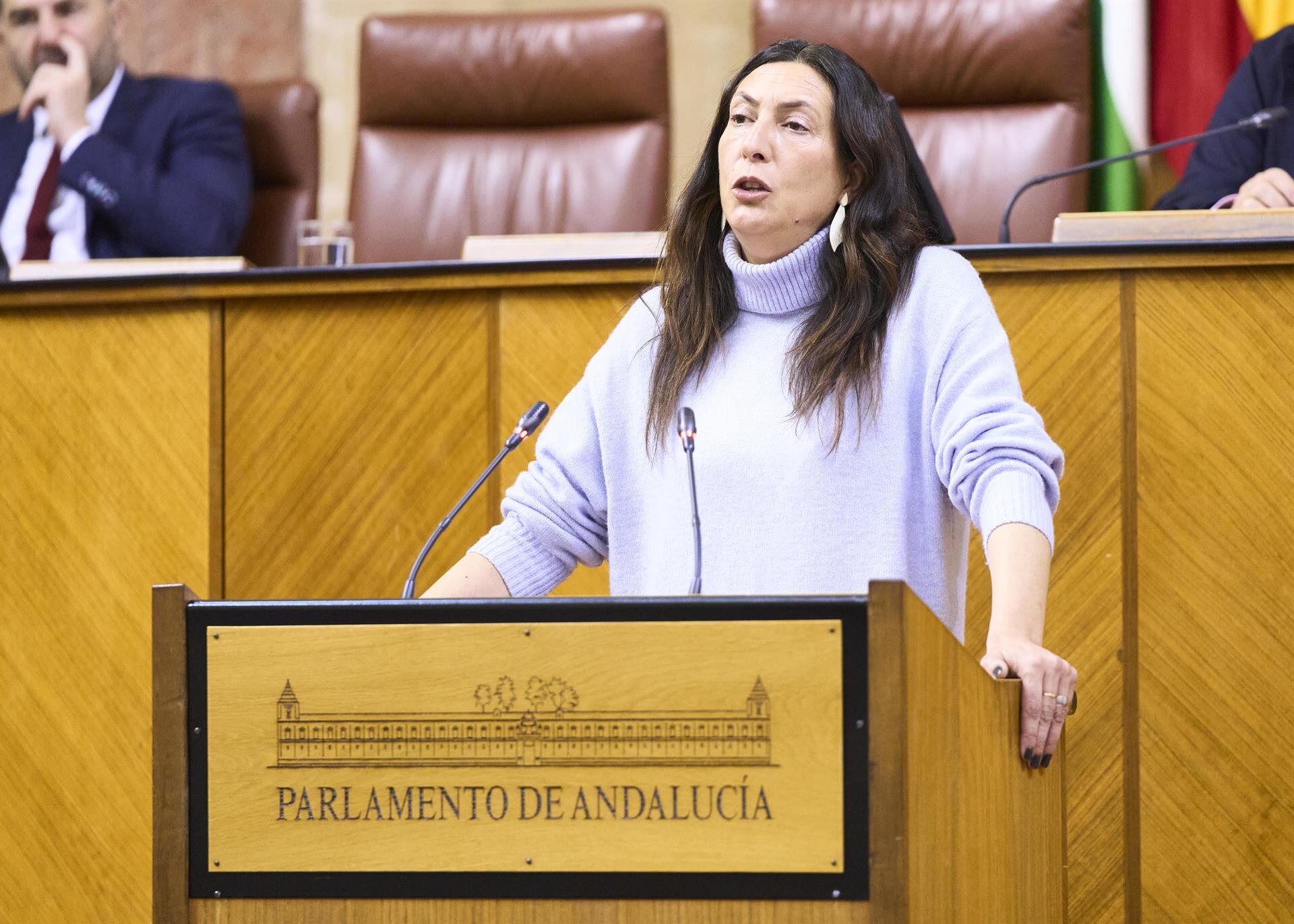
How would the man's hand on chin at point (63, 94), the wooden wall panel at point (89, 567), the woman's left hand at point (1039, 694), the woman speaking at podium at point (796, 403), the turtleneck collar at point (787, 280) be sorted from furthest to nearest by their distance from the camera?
1. the man's hand on chin at point (63, 94)
2. the wooden wall panel at point (89, 567)
3. the turtleneck collar at point (787, 280)
4. the woman speaking at podium at point (796, 403)
5. the woman's left hand at point (1039, 694)

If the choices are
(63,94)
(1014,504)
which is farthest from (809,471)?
(63,94)

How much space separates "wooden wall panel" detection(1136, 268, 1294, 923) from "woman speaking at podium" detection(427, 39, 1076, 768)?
44 centimetres

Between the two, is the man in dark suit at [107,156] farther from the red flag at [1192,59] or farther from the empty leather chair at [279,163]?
the red flag at [1192,59]

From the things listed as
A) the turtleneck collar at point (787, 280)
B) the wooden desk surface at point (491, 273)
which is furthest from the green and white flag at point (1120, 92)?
the turtleneck collar at point (787, 280)

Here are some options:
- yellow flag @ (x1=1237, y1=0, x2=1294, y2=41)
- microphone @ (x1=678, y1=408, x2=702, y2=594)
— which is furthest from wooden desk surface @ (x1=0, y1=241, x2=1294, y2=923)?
yellow flag @ (x1=1237, y1=0, x2=1294, y2=41)

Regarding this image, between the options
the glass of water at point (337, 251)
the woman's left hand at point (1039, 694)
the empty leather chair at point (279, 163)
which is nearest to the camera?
the woman's left hand at point (1039, 694)

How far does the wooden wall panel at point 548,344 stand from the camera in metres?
2.16

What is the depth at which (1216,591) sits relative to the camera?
1.96 metres

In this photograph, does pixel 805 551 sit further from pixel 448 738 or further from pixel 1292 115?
pixel 1292 115

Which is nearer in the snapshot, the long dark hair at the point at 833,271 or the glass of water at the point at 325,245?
the long dark hair at the point at 833,271

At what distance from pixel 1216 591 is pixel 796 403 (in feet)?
2.20

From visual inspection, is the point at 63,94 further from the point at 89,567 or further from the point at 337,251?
the point at 89,567

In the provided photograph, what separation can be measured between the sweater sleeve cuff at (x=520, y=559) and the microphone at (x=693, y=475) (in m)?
0.22

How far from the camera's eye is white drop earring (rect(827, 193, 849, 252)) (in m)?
1.68
